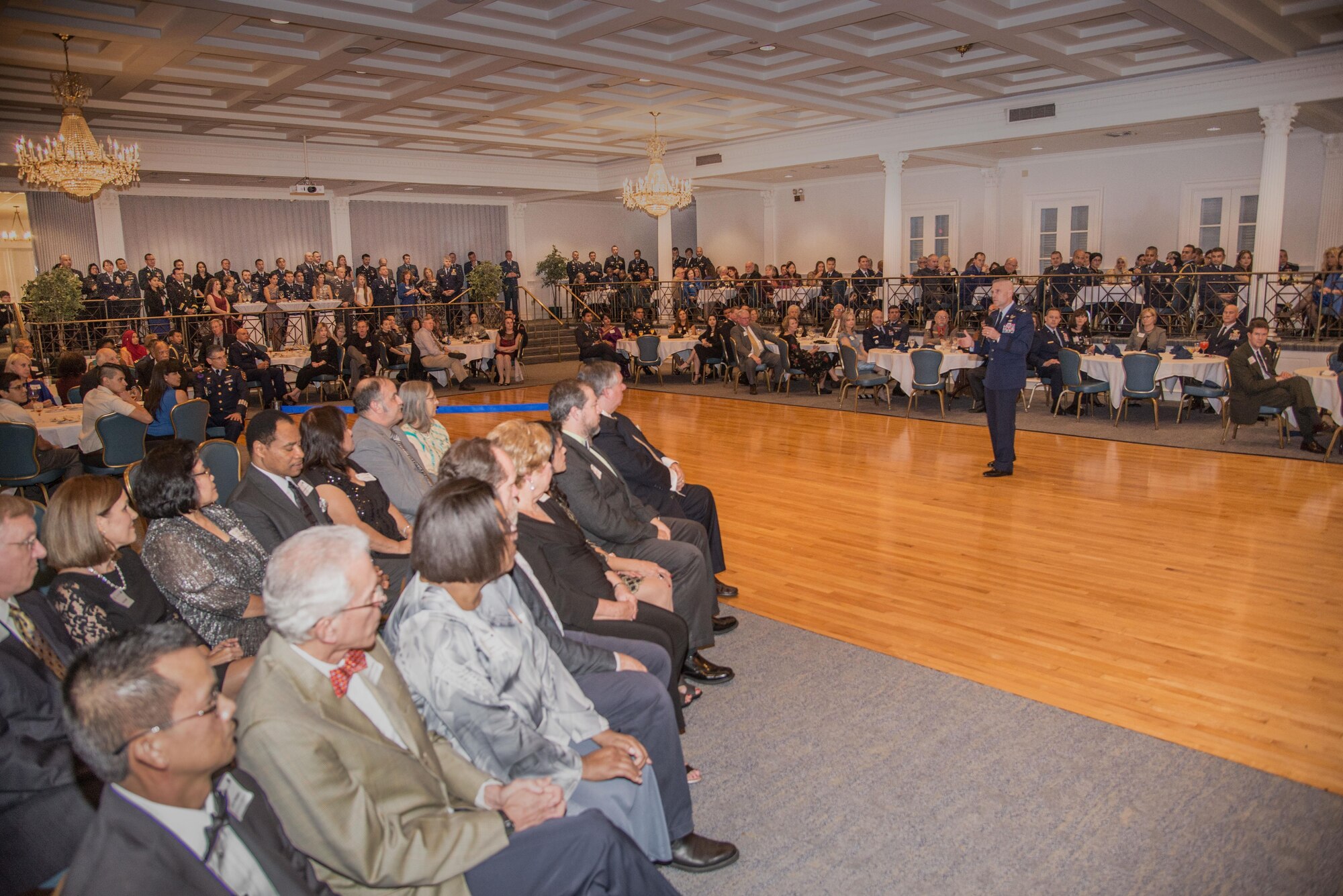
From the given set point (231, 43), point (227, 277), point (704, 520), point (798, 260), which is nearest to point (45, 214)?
point (227, 277)

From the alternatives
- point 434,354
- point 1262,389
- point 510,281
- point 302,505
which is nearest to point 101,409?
point 302,505

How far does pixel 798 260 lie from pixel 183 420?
→ 18.6m

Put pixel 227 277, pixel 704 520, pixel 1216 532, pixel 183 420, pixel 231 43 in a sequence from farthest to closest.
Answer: pixel 227 277 → pixel 231 43 → pixel 183 420 → pixel 1216 532 → pixel 704 520

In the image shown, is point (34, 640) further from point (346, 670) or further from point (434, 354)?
point (434, 354)

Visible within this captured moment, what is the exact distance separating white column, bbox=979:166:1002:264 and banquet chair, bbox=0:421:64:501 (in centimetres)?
1765

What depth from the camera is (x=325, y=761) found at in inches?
71.2

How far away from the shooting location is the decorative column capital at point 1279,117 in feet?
38.5

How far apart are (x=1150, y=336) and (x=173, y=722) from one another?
11724mm

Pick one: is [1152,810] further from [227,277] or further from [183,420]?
[227,277]

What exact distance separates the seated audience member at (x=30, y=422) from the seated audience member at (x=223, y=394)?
71.7 inches

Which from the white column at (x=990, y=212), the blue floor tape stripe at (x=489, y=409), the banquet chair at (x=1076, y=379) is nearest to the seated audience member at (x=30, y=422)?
the blue floor tape stripe at (x=489, y=409)

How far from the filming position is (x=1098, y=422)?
33.8 ft

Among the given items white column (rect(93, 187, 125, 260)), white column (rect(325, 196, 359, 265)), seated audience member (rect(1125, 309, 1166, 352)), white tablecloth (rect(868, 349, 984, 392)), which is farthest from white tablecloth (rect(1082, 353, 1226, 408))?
white column (rect(93, 187, 125, 260))

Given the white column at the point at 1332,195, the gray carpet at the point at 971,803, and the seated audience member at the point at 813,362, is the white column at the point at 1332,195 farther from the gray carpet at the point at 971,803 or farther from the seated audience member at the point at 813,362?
the gray carpet at the point at 971,803
